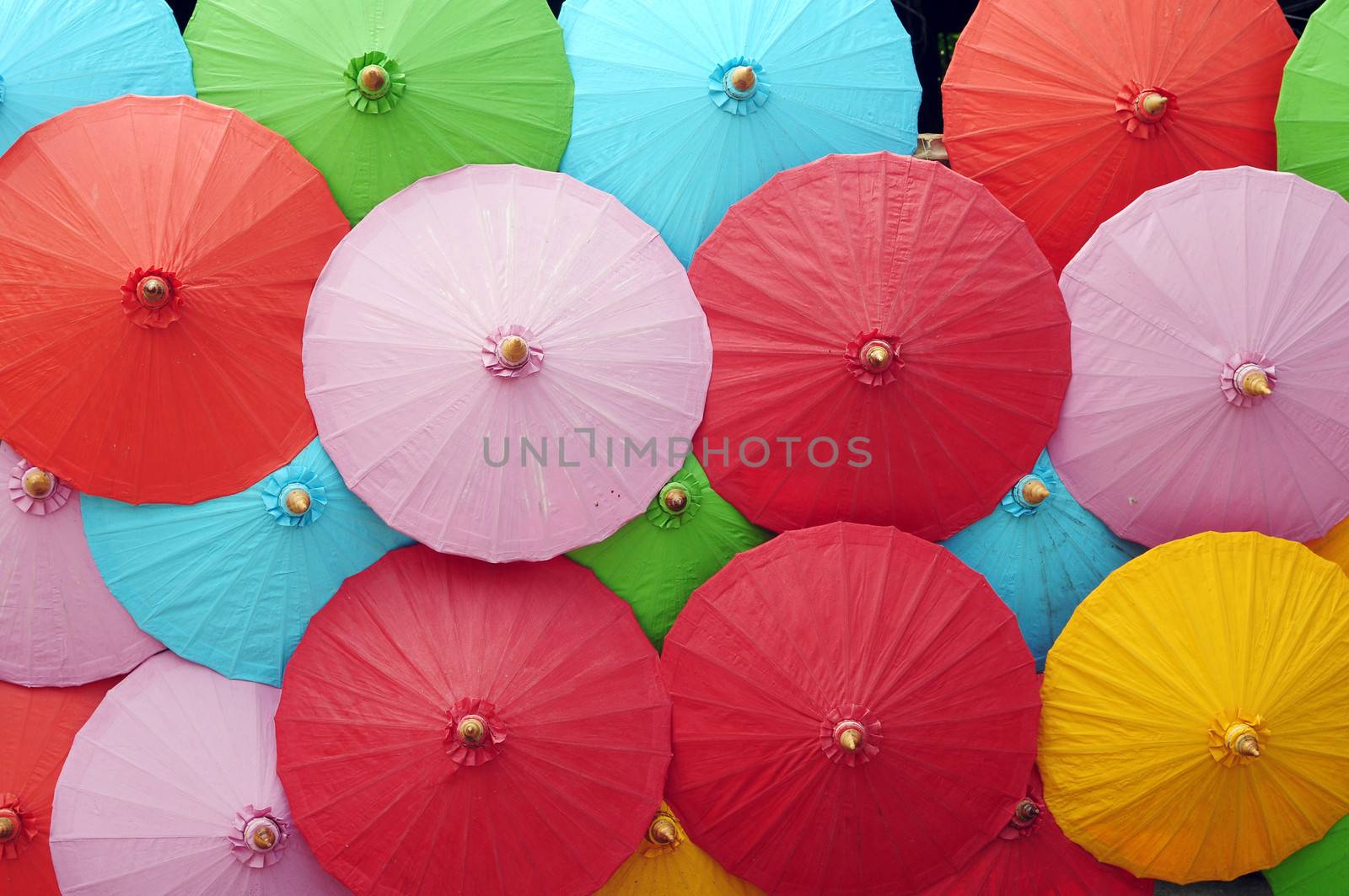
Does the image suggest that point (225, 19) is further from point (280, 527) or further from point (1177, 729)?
point (1177, 729)

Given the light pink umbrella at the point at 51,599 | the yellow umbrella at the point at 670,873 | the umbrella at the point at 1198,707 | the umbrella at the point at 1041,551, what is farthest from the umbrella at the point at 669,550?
the light pink umbrella at the point at 51,599

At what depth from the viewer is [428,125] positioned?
12.9ft

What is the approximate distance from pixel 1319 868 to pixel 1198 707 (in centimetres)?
99

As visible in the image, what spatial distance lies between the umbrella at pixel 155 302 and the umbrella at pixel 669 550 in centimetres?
113

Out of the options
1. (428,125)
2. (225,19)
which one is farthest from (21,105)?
(428,125)

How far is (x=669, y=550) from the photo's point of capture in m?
4.04

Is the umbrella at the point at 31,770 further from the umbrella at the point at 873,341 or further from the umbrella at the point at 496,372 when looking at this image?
the umbrella at the point at 873,341

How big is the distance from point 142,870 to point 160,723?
1.51ft

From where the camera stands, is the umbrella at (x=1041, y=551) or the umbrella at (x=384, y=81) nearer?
the umbrella at (x=384, y=81)

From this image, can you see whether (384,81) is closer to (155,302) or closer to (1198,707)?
(155,302)

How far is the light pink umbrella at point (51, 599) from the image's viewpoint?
150 inches

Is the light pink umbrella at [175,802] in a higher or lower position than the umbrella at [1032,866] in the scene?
lower

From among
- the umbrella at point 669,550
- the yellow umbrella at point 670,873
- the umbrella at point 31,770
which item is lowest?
the umbrella at point 31,770

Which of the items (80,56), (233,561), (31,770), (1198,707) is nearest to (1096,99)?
(1198,707)
